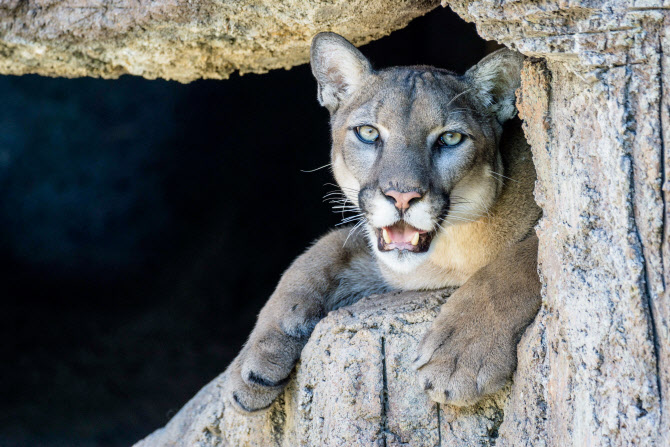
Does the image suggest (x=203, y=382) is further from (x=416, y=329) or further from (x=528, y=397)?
(x=528, y=397)

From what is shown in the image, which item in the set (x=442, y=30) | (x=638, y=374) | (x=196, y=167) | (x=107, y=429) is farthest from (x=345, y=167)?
(x=107, y=429)

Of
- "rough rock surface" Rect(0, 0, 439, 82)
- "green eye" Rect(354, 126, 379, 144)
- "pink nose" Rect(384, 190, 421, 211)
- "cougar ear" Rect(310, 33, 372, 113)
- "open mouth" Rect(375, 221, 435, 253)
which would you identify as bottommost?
"open mouth" Rect(375, 221, 435, 253)

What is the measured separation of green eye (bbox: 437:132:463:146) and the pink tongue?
0.99ft

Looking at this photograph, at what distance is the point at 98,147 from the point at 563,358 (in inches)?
152

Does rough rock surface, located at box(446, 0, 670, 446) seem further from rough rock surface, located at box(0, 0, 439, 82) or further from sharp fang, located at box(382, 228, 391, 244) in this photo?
rough rock surface, located at box(0, 0, 439, 82)

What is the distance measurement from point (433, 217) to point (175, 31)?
142cm

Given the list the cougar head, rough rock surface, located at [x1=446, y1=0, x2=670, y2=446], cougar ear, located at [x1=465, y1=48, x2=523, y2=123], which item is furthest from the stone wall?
cougar ear, located at [x1=465, y1=48, x2=523, y2=123]

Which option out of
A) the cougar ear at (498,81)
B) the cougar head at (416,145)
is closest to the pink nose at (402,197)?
the cougar head at (416,145)

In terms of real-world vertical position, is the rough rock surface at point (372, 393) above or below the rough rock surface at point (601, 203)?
below

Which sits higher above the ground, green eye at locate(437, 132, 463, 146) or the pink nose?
green eye at locate(437, 132, 463, 146)

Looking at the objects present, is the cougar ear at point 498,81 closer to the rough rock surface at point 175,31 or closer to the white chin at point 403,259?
the rough rock surface at point 175,31

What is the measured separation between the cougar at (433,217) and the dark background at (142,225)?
2.27 metres

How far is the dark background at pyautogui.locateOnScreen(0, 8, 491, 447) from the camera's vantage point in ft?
16.1

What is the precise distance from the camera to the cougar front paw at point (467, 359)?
2.04 meters
